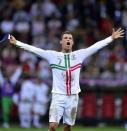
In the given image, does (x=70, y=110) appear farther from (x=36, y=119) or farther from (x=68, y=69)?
(x=36, y=119)

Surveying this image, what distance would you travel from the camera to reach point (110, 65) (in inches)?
989

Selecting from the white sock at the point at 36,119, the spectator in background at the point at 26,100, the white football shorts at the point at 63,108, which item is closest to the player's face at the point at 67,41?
the white football shorts at the point at 63,108

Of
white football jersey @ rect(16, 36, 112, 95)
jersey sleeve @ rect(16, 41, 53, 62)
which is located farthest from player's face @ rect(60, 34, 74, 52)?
jersey sleeve @ rect(16, 41, 53, 62)

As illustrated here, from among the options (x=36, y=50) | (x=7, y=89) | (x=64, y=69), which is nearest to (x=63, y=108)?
(x=64, y=69)

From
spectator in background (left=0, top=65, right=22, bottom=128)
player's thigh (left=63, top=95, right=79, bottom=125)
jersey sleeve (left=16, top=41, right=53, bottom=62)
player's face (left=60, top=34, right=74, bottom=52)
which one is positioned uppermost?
player's face (left=60, top=34, right=74, bottom=52)

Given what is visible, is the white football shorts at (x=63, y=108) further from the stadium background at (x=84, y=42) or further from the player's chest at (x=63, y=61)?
the stadium background at (x=84, y=42)

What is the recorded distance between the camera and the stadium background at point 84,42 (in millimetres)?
24906

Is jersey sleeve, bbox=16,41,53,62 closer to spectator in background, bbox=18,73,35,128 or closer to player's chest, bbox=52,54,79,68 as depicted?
player's chest, bbox=52,54,79,68

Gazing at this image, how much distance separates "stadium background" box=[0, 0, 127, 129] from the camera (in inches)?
981

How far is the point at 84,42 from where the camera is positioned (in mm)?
26266

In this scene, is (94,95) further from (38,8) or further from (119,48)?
(38,8)

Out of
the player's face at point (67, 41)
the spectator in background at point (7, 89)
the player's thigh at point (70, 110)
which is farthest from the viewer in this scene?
the spectator in background at point (7, 89)

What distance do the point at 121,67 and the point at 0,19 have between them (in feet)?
15.7

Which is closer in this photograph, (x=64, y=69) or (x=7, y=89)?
(x=64, y=69)
